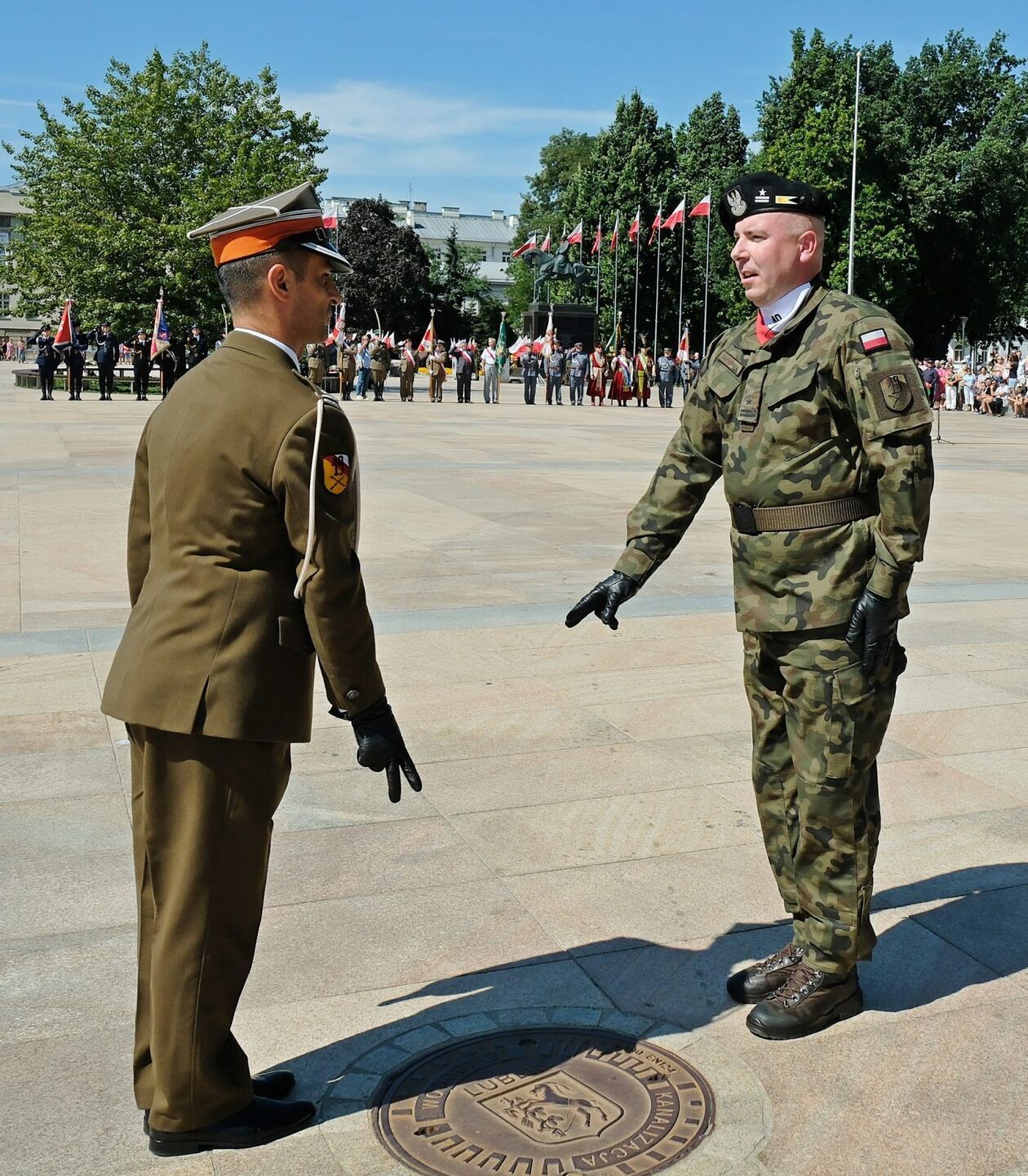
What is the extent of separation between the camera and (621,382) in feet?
127

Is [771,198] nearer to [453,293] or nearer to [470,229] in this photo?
[453,293]

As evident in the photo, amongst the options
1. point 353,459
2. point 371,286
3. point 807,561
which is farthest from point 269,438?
point 371,286

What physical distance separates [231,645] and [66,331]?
34258mm

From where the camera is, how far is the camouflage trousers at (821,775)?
3215 millimetres

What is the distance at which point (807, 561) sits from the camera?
3.22m

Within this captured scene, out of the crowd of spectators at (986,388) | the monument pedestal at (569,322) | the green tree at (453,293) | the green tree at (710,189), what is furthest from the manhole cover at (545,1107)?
the green tree at (453,293)

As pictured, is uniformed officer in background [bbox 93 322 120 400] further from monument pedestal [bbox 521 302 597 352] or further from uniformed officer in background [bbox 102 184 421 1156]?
uniformed officer in background [bbox 102 184 421 1156]

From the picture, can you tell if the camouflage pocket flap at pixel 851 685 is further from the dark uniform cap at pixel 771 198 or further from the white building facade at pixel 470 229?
the white building facade at pixel 470 229

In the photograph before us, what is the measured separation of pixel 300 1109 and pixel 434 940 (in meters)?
0.91

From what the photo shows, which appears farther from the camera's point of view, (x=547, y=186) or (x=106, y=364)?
(x=547, y=186)

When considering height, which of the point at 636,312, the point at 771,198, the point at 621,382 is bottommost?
the point at 771,198

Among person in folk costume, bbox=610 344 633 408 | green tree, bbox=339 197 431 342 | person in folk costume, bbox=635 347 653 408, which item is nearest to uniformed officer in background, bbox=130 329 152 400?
person in folk costume, bbox=610 344 633 408

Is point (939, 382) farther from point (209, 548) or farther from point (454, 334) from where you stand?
point (454, 334)

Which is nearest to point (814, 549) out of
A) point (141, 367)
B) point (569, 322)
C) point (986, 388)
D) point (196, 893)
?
point (196, 893)
